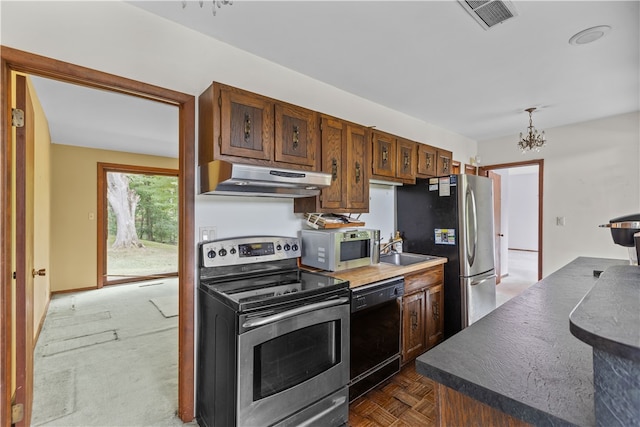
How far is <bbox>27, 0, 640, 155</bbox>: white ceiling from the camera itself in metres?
1.81

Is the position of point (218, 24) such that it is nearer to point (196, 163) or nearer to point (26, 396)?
point (196, 163)

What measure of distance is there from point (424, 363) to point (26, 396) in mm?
2100

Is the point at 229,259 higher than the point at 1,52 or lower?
lower

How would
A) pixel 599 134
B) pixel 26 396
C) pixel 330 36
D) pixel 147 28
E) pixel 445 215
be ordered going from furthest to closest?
pixel 599 134, pixel 445 215, pixel 330 36, pixel 147 28, pixel 26 396

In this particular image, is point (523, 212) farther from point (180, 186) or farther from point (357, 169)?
point (180, 186)

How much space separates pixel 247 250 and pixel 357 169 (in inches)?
45.1

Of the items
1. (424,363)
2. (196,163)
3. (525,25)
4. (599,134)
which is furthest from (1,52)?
(599,134)

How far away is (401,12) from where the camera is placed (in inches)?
71.8

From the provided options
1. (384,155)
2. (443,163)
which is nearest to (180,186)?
(384,155)

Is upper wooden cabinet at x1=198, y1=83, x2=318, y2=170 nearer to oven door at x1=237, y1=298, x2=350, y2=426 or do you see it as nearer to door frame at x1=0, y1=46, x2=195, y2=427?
door frame at x1=0, y1=46, x2=195, y2=427

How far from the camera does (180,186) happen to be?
1.96 m

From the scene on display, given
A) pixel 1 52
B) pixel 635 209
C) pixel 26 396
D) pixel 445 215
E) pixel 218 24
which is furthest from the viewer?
pixel 635 209

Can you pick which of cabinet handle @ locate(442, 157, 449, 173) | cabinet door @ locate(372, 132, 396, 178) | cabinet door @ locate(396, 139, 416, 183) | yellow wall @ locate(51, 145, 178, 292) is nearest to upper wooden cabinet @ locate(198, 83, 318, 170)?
cabinet door @ locate(372, 132, 396, 178)

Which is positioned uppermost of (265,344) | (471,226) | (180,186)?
(180,186)
